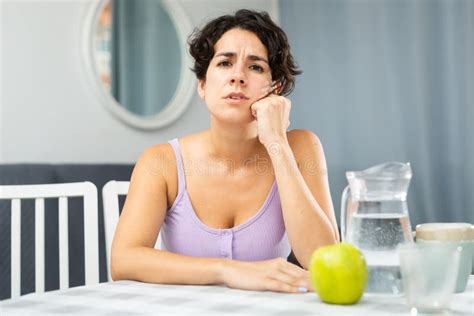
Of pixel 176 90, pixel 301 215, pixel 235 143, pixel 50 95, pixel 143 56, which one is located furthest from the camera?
pixel 176 90

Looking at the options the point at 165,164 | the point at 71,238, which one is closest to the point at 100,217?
the point at 71,238

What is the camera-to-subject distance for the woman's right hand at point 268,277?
0.99 m

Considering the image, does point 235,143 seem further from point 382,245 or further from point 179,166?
point 382,245

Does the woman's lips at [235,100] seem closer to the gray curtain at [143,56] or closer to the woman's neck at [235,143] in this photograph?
the woman's neck at [235,143]

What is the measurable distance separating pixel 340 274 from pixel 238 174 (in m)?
0.72

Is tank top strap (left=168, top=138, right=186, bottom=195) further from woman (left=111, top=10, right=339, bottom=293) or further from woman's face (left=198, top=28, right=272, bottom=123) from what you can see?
woman's face (left=198, top=28, right=272, bottom=123)

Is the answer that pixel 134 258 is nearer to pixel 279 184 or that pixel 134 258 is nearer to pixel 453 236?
pixel 279 184

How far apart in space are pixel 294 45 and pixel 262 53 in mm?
1940

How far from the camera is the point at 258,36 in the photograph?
5.11 ft

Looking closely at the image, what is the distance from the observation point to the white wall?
237 centimetres

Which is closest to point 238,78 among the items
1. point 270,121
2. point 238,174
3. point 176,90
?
point 270,121

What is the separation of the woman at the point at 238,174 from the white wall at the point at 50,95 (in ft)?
3.38

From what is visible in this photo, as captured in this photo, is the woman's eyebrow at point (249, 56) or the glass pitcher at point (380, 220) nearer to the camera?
the glass pitcher at point (380, 220)

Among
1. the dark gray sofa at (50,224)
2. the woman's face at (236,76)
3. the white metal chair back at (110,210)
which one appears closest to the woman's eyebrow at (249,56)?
the woman's face at (236,76)
